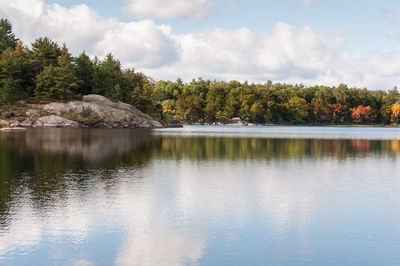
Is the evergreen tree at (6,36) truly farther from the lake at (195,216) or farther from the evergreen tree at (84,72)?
the lake at (195,216)

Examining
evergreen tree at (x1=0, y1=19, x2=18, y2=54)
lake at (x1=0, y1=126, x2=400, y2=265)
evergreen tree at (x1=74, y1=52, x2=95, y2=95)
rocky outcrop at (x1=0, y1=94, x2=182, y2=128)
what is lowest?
lake at (x1=0, y1=126, x2=400, y2=265)

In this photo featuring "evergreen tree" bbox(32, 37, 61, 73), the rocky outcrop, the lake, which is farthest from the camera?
"evergreen tree" bbox(32, 37, 61, 73)

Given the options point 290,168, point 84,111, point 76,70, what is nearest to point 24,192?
point 290,168

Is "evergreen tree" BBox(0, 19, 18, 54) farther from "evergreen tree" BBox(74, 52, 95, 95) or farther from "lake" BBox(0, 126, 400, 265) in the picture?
"lake" BBox(0, 126, 400, 265)

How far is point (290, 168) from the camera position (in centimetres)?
3294

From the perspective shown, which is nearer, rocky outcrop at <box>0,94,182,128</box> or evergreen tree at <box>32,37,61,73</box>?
rocky outcrop at <box>0,94,182,128</box>

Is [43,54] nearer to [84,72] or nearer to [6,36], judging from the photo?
[84,72]

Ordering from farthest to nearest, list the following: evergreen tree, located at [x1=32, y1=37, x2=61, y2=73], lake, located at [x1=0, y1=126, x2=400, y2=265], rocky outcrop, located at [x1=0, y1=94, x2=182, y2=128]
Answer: evergreen tree, located at [x1=32, y1=37, x2=61, y2=73] < rocky outcrop, located at [x1=0, y1=94, x2=182, y2=128] < lake, located at [x1=0, y1=126, x2=400, y2=265]

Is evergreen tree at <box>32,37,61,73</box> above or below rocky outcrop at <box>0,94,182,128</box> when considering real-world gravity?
above

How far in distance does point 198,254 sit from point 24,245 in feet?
18.9

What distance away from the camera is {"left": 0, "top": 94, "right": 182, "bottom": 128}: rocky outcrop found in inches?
4237

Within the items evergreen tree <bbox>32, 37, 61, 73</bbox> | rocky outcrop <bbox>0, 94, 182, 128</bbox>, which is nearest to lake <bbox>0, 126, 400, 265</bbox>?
rocky outcrop <bbox>0, 94, 182, 128</bbox>

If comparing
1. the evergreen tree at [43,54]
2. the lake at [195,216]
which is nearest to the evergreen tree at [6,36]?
the evergreen tree at [43,54]

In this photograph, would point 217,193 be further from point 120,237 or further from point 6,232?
point 6,232
